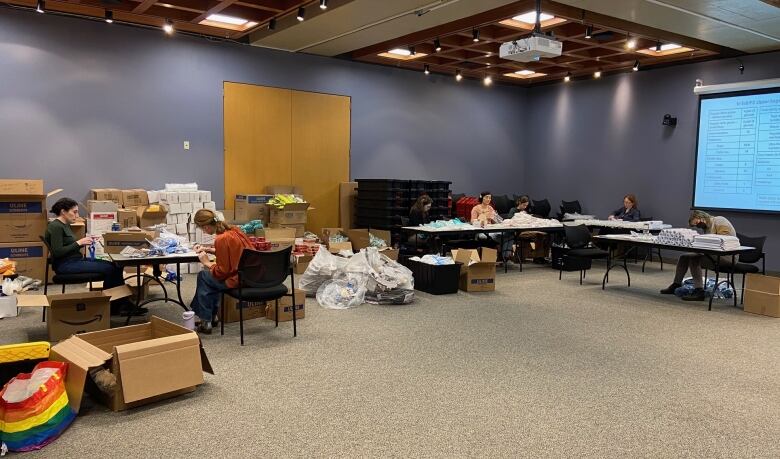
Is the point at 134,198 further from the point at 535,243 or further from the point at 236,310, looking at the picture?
the point at 535,243

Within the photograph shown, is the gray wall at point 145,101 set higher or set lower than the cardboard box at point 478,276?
higher

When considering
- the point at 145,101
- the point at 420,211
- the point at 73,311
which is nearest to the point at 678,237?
the point at 420,211

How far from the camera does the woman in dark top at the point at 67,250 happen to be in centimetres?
516

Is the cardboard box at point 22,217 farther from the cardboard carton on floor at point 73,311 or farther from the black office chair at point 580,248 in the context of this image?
the black office chair at point 580,248

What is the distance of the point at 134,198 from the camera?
7.92 meters

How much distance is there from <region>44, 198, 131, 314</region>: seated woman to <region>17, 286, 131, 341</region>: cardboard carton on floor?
0.50 meters

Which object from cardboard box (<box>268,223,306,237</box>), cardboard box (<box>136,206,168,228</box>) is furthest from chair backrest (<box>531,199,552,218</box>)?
cardboard box (<box>136,206,168,228</box>)

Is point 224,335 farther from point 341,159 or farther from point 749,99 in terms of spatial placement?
point 749,99

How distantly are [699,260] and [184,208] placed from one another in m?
6.96

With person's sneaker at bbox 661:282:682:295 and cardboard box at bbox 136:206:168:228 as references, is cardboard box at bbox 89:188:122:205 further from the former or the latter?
person's sneaker at bbox 661:282:682:295

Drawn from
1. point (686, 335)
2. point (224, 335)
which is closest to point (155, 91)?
point (224, 335)

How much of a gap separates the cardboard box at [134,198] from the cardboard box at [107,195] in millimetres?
65

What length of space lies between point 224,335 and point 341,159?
595 cm

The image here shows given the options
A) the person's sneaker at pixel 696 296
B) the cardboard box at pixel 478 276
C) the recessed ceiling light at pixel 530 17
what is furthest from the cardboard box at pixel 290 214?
the person's sneaker at pixel 696 296
